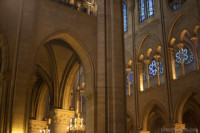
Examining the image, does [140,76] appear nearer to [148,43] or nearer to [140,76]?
[140,76]

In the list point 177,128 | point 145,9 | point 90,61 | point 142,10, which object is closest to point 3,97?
point 90,61

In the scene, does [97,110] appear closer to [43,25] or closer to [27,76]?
[27,76]

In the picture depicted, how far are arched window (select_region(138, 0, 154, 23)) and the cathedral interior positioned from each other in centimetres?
10

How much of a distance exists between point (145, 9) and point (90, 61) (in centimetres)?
1044

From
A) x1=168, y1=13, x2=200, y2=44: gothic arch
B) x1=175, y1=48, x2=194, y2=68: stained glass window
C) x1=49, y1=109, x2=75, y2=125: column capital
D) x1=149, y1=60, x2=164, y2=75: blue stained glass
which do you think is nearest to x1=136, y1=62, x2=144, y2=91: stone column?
x1=149, y1=60, x2=164, y2=75: blue stained glass

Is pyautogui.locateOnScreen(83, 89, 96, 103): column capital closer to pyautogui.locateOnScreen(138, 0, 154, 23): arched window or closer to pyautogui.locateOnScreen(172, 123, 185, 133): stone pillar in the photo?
pyautogui.locateOnScreen(172, 123, 185, 133): stone pillar

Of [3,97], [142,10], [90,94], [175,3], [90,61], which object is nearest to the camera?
[3,97]

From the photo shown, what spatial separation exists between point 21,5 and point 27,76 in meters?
2.71

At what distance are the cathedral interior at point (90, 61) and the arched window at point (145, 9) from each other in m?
0.10

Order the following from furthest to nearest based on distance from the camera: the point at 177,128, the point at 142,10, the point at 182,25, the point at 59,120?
the point at 142,10
the point at 182,25
the point at 177,128
the point at 59,120

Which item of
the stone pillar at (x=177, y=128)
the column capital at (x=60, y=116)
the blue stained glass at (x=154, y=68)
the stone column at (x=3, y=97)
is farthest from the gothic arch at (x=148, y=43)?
the stone column at (x=3, y=97)

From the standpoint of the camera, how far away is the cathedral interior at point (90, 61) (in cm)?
984

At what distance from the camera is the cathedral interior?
9.84 meters

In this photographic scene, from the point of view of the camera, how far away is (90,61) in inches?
466
